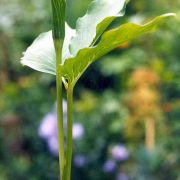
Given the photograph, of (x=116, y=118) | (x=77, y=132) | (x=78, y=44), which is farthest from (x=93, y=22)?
(x=116, y=118)

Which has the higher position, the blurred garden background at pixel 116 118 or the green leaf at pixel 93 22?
the green leaf at pixel 93 22

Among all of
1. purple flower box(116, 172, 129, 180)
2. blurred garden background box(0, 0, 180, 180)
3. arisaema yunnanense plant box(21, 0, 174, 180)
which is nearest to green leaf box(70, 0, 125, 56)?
arisaema yunnanense plant box(21, 0, 174, 180)

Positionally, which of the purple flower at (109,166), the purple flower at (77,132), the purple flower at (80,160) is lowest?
the purple flower at (109,166)

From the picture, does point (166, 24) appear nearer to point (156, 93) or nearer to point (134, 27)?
point (156, 93)

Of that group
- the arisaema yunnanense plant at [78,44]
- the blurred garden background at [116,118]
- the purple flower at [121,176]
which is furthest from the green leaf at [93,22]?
the purple flower at [121,176]

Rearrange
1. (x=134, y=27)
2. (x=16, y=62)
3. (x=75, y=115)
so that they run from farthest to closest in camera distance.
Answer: (x=16, y=62) → (x=75, y=115) → (x=134, y=27)

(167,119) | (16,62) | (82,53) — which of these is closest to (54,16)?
(82,53)

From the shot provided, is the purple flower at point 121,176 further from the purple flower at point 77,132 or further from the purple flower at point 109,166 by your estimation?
the purple flower at point 77,132
